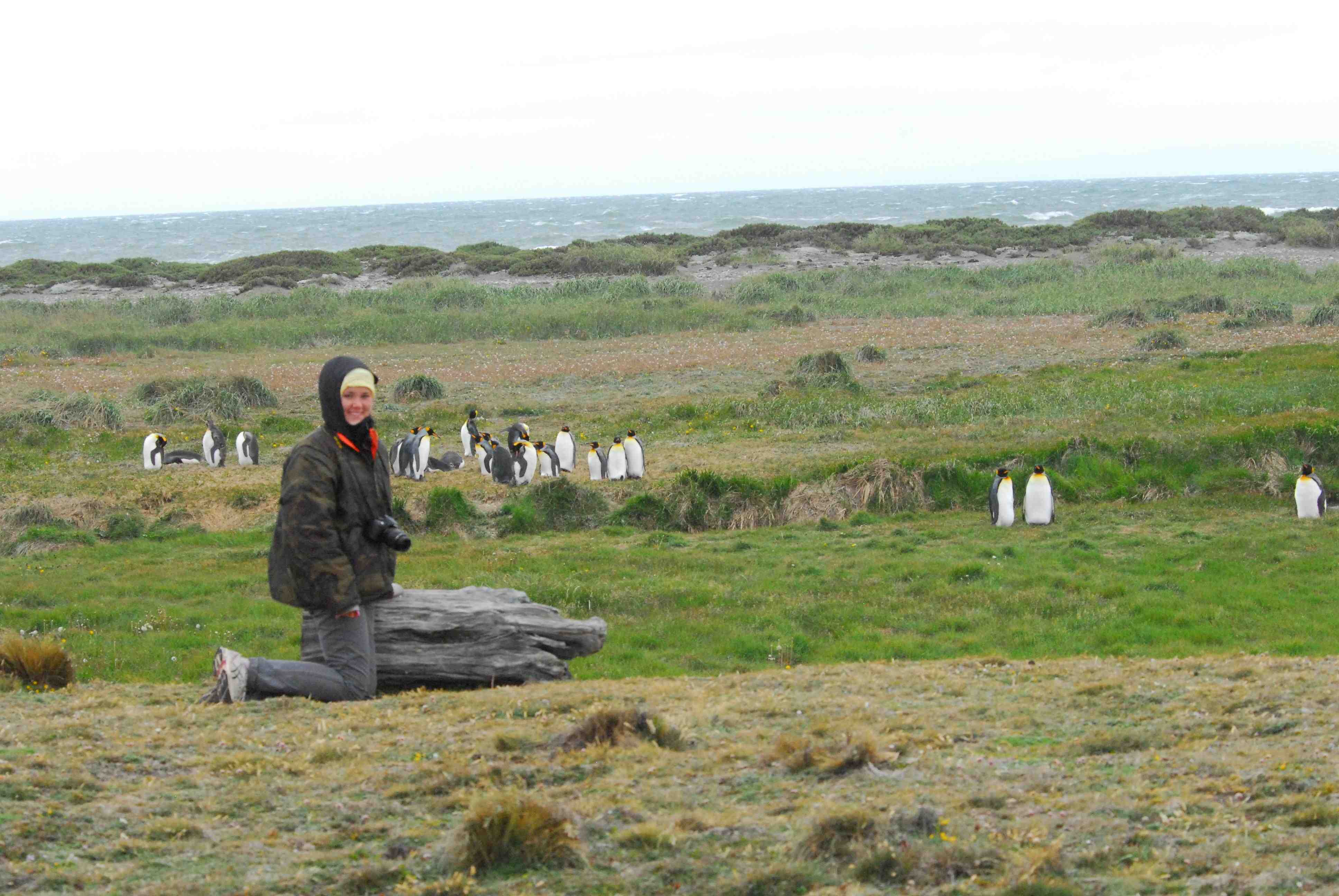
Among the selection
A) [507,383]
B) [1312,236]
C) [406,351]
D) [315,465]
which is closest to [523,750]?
[315,465]

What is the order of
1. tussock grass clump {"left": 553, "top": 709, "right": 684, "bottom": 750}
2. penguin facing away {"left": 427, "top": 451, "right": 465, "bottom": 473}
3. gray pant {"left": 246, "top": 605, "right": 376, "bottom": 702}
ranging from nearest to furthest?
tussock grass clump {"left": 553, "top": 709, "right": 684, "bottom": 750}, gray pant {"left": 246, "top": 605, "right": 376, "bottom": 702}, penguin facing away {"left": 427, "top": 451, "right": 465, "bottom": 473}

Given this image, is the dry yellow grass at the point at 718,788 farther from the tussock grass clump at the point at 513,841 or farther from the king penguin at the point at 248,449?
the king penguin at the point at 248,449

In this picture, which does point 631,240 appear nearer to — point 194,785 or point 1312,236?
point 1312,236

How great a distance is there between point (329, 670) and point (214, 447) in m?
13.8

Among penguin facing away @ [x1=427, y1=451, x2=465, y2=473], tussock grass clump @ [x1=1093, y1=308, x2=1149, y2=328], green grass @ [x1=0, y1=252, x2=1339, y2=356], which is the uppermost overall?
Result: green grass @ [x1=0, y1=252, x2=1339, y2=356]

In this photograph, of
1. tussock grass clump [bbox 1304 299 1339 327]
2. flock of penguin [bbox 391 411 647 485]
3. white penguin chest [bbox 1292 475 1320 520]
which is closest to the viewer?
white penguin chest [bbox 1292 475 1320 520]

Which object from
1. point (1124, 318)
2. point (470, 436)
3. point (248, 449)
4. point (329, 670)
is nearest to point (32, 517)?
point (248, 449)

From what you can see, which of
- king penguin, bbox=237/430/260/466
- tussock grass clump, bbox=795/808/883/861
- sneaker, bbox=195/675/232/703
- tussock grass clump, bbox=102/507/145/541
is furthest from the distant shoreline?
tussock grass clump, bbox=795/808/883/861

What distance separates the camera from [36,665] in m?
8.37

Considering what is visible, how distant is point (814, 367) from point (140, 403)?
572 inches

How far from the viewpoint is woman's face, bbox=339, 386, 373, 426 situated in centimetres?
710

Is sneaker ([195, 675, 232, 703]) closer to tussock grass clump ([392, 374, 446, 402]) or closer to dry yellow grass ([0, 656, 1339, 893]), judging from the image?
dry yellow grass ([0, 656, 1339, 893])

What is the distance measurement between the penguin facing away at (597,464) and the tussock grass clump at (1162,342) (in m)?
15.1

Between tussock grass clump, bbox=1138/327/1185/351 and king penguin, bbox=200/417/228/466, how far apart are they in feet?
65.1
